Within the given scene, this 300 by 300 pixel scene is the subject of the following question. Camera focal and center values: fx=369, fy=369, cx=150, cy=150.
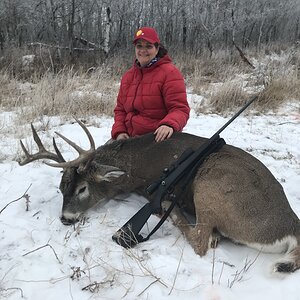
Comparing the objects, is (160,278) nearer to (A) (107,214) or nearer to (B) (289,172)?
(A) (107,214)

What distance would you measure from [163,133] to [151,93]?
67 centimetres


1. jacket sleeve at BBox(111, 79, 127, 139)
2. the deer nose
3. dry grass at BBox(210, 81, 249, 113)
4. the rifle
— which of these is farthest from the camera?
dry grass at BBox(210, 81, 249, 113)

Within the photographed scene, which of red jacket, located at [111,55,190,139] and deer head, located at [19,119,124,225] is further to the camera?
red jacket, located at [111,55,190,139]

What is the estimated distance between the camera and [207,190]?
10.2 feet

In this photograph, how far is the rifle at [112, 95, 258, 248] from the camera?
2910mm

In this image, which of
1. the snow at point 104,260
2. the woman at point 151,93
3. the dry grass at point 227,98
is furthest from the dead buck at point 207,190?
the dry grass at point 227,98

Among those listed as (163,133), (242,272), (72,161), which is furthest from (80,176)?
(242,272)

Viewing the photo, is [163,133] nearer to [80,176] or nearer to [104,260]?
[80,176]

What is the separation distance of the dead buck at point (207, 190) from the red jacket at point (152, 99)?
1.38 ft

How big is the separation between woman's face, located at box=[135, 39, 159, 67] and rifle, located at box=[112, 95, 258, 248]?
1310 mm

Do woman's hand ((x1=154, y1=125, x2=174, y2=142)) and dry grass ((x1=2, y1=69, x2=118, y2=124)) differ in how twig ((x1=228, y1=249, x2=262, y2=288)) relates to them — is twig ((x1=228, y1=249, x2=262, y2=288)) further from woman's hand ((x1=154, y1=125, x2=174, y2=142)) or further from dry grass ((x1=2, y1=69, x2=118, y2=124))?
dry grass ((x1=2, y1=69, x2=118, y2=124))

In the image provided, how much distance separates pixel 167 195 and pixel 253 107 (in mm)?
4474

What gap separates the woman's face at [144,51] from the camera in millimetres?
4062

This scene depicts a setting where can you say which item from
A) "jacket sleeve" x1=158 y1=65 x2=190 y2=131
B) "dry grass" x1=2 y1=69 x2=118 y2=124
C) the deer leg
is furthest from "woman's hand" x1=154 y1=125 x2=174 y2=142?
"dry grass" x1=2 y1=69 x2=118 y2=124
